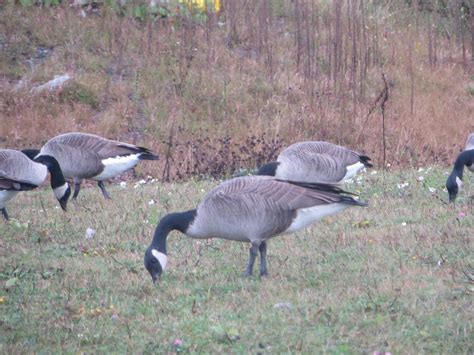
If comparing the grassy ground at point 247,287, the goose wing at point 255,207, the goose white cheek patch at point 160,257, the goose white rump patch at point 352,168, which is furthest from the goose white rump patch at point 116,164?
the goose white cheek patch at point 160,257

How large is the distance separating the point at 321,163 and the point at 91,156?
308 centimetres

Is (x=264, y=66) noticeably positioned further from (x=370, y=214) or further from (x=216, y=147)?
(x=370, y=214)

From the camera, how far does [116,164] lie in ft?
36.4

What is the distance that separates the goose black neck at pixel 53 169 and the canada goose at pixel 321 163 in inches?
110

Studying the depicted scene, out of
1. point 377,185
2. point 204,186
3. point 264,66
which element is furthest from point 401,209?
point 264,66

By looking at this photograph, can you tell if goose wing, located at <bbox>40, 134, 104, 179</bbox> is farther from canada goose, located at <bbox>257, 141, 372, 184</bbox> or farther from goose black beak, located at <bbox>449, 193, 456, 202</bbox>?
goose black beak, located at <bbox>449, 193, 456, 202</bbox>

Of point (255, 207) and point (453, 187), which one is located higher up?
point (255, 207)

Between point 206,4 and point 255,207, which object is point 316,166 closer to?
point 255,207

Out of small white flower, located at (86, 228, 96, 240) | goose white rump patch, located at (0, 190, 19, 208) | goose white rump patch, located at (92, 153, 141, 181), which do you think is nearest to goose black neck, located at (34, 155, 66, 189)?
goose white rump patch, located at (92, 153, 141, 181)

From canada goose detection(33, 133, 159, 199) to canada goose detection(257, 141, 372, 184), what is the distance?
1933mm

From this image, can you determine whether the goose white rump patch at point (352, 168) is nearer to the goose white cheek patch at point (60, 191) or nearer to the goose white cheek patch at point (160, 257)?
the goose white cheek patch at point (60, 191)

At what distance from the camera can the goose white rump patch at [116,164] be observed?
11.1 metres

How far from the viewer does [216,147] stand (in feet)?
46.3

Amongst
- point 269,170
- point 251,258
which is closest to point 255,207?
point 251,258
